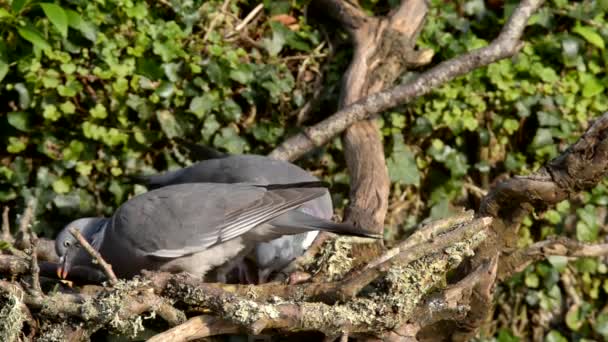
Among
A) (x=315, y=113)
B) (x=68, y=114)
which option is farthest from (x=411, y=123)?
(x=68, y=114)

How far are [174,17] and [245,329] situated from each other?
Result: 2.09 metres

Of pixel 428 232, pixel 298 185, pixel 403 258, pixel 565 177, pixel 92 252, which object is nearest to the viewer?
pixel 92 252

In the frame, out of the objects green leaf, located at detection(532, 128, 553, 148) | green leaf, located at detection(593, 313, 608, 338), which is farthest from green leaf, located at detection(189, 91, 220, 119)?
green leaf, located at detection(593, 313, 608, 338)

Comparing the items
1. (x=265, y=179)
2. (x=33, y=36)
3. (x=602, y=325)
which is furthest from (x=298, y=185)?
(x=602, y=325)

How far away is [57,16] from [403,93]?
5.39 ft

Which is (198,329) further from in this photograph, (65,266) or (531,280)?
(531,280)

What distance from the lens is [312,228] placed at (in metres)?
3.38

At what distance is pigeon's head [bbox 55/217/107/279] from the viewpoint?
348 centimetres

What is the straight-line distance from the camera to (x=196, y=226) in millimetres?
3402

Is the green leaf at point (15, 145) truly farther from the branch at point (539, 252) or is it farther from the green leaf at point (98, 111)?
the branch at point (539, 252)

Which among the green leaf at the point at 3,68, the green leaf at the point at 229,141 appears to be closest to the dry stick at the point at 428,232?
the green leaf at the point at 229,141

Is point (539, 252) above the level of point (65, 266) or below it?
above

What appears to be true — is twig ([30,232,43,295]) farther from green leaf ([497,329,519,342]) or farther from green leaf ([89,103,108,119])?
green leaf ([497,329,519,342])

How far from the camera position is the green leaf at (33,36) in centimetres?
396
